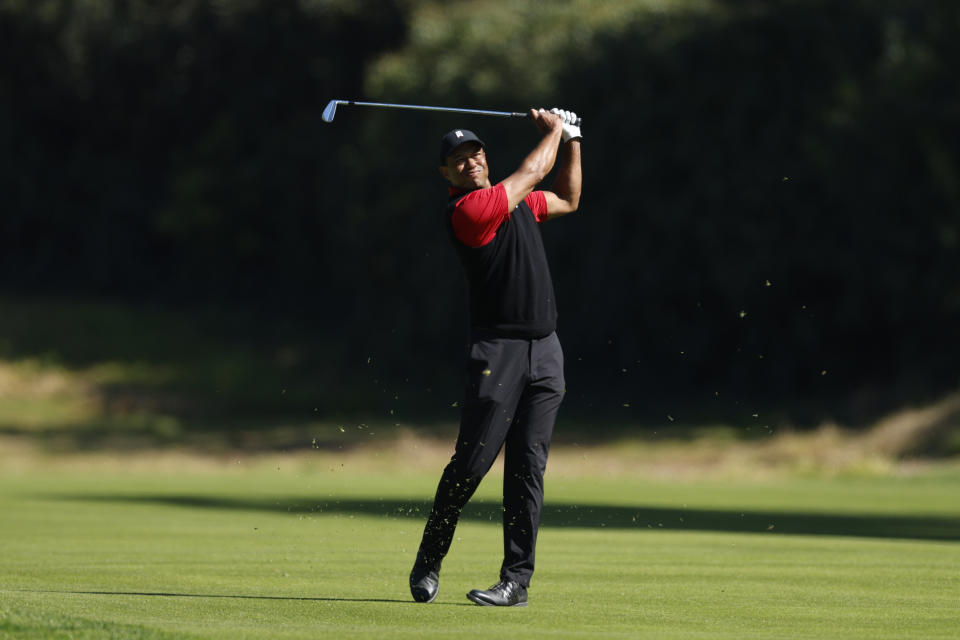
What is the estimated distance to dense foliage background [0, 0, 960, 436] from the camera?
28.8 meters

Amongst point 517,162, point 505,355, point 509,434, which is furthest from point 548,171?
point 517,162

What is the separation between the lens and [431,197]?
36594mm

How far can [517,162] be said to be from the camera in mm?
33812

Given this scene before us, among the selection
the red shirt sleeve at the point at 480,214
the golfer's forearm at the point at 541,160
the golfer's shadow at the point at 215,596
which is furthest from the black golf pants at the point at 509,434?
the golfer's forearm at the point at 541,160

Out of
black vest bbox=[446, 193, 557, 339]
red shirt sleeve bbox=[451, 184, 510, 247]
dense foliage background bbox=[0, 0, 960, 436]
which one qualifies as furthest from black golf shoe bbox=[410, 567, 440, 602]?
dense foliage background bbox=[0, 0, 960, 436]

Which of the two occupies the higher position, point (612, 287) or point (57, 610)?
point (612, 287)

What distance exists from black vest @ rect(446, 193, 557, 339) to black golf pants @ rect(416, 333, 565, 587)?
8cm

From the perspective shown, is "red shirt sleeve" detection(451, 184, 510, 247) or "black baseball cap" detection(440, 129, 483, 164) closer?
"red shirt sleeve" detection(451, 184, 510, 247)

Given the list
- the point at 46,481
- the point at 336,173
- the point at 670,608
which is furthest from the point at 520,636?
the point at 336,173

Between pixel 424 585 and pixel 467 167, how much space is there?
6.69 feet

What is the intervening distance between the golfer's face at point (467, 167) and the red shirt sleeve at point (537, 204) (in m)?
0.32

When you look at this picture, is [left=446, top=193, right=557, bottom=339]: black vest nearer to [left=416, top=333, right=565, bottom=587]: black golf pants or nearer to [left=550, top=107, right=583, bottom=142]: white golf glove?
[left=416, top=333, right=565, bottom=587]: black golf pants

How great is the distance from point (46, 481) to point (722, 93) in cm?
1488

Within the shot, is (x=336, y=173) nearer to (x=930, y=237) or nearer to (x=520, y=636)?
(x=930, y=237)
